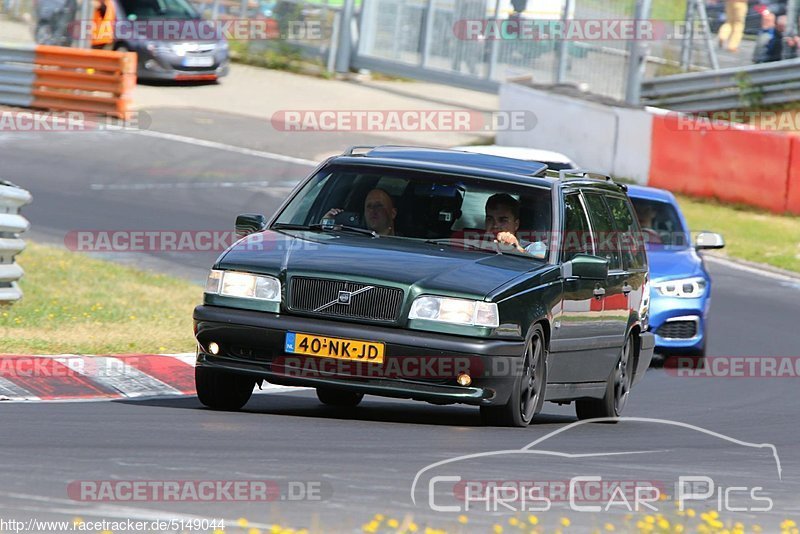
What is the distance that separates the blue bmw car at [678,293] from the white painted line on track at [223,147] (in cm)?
1187

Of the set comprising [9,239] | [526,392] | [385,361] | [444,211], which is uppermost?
[444,211]

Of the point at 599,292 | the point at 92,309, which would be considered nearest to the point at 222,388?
the point at 599,292

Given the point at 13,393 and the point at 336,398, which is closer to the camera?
the point at 13,393

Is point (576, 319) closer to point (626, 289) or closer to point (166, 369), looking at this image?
point (626, 289)

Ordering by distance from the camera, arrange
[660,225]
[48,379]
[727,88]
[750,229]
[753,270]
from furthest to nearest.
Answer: [727,88] < [750,229] < [753,270] < [660,225] < [48,379]

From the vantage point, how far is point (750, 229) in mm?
23297

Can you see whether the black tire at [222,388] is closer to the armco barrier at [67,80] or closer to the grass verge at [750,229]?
the grass verge at [750,229]

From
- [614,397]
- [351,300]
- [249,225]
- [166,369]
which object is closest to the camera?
[351,300]

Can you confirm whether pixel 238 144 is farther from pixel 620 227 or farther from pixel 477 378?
pixel 477 378

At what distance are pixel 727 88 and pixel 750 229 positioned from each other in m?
6.16

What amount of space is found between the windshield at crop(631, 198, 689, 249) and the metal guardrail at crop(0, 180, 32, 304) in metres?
5.72

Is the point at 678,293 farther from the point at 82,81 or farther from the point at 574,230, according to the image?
the point at 82,81

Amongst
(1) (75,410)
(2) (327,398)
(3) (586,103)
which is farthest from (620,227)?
(3) (586,103)

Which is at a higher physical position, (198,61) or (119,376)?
(119,376)
